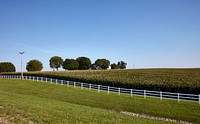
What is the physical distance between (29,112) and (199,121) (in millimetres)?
11272

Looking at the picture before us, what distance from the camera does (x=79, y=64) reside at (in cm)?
14088

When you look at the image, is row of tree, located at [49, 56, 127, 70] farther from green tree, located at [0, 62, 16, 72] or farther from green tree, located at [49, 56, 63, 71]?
green tree, located at [0, 62, 16, 72]

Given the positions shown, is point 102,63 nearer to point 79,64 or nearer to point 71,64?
Result: point 79,64

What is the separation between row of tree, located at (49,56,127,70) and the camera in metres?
136

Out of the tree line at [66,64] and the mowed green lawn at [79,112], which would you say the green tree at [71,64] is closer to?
the tree line at [66,64]

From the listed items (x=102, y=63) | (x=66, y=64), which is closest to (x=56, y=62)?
(x=66, y=64)

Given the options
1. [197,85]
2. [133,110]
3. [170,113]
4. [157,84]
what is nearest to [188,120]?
[170,113]

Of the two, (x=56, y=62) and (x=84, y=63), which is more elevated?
(x=56, y=62)

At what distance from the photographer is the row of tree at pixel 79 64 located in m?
136

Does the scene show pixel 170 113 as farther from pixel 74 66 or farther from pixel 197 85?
pixel 74 66

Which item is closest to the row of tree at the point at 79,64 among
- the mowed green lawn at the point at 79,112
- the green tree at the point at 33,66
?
the green tree at the point at 33,66

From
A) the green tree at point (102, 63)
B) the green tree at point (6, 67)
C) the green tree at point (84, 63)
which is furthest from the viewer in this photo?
the green tree at point (102, 63)

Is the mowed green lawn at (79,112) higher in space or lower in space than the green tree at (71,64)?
lower

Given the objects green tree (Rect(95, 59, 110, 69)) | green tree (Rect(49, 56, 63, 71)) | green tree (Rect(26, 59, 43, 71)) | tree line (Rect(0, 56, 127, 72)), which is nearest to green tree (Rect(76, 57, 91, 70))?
tree line (Rect(0, 56, 127, 72))
